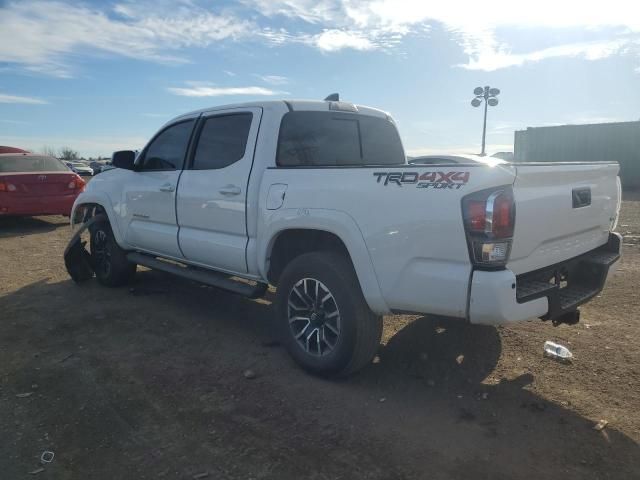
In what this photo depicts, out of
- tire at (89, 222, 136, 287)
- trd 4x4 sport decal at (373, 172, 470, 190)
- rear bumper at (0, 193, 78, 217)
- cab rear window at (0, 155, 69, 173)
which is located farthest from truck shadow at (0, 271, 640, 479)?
cab rear window at (0, 155, 69, 173)

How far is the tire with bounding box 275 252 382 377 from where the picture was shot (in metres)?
3.47

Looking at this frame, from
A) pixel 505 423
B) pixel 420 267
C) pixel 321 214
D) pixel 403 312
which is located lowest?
pixel 505 423

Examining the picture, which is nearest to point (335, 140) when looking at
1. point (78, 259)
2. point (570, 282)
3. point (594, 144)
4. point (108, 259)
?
point (570, 282)

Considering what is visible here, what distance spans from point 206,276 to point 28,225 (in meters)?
8.98

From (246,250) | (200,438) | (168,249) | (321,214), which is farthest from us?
(168,249)

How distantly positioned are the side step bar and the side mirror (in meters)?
1.01

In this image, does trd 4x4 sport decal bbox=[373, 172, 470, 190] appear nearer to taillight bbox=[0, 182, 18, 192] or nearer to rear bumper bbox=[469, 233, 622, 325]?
rear bumper bbox=[469, 233, 622, 325]

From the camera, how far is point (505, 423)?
313 centimetres

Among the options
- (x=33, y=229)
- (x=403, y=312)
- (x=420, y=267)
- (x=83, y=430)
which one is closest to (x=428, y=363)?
(x=403, y=312)

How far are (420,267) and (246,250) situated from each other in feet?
5.60

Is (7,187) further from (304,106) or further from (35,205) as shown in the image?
(304,106)

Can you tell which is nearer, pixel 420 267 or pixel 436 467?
pixel 436 467

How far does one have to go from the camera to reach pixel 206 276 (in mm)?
4812

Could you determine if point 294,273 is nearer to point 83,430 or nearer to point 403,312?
point 403,312
